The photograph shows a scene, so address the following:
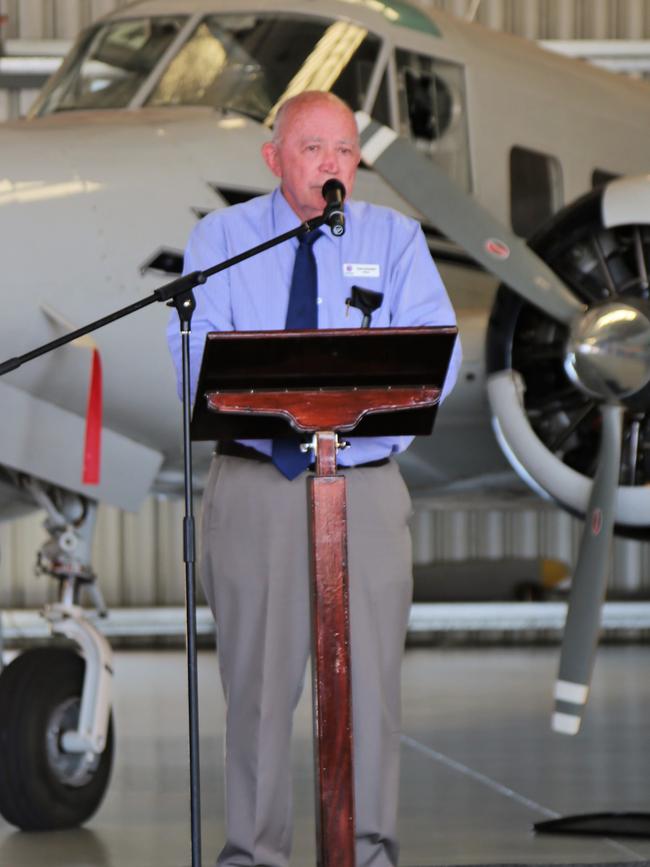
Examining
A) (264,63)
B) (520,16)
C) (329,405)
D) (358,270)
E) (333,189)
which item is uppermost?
(520,16)

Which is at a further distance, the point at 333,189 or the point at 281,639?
the point at 281,639

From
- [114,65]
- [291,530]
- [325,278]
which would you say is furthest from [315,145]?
[114,65]

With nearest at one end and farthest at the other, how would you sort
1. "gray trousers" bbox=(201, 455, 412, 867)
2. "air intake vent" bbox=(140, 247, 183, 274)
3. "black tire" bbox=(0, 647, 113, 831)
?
"gray trousers" bbox=(201, 455, 412, 867) → "black tire" bbox=(0, 647, 113, 831) → "air intake vent" bbox=(140, 247, 183, 274)

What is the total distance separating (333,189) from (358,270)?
0.42m

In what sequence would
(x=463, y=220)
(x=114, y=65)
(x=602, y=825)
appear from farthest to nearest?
(x=114, y=65)
(x=463, y=220)
(x=602, y=825)

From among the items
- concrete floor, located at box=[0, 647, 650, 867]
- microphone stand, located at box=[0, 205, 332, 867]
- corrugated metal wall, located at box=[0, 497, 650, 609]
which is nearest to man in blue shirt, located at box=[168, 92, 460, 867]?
microphone stand, located at box=[0, 205, 332, 867]

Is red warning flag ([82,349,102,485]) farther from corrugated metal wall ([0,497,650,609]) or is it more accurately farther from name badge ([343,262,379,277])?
corrugated metal wall ([0,497,650,609])

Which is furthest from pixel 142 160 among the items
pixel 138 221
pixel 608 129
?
pixel 608 129

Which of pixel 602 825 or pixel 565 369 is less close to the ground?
pixel 565 369

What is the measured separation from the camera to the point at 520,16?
16.0m

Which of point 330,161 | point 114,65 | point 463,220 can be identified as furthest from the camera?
point 114,65

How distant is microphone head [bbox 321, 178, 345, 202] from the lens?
3200 millimetres

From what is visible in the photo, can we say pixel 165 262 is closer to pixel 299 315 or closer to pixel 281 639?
pixel 299 315

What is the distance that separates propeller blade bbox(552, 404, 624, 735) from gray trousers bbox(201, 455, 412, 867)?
7.03 feet
